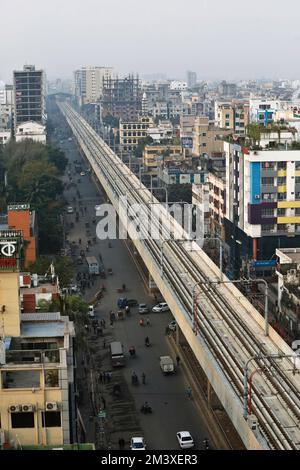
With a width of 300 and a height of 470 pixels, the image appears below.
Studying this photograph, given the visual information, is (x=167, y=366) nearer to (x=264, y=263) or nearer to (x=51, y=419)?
(x=51, y=419)

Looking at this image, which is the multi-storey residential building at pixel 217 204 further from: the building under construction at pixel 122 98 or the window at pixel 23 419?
the building under construction at pixel 122 98

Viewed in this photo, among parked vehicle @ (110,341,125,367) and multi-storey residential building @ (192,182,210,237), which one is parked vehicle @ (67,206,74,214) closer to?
multi-storey residential building @ (192,182,210,237)

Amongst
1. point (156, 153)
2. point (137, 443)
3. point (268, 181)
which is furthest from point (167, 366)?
point (156, 153)

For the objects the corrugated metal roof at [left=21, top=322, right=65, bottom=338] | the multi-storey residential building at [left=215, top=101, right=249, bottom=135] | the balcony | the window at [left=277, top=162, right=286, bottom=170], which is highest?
the multi-storey residential building at [left=215, top=101, right=249, bottom=135]

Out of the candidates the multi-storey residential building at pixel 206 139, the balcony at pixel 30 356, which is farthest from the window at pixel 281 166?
the multi-storey residential building at pixel 206 139

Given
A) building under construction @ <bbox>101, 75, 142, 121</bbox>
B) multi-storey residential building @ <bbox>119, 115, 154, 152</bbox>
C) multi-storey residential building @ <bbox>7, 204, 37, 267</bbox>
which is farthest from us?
building under construction @ <bbox>101, 75, 142, 121</bbox>

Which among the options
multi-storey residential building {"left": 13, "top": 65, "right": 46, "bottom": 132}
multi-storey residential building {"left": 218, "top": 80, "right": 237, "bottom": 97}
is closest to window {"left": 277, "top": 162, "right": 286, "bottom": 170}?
multi-storey residential building {"left": 13, "top": 65, "right": 46, "bottom": 132}

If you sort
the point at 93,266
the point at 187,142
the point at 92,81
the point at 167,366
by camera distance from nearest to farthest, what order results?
1. the point at 167,366
2. the point at 93,266
3. the point at 187,142
4. the point at 92,81
